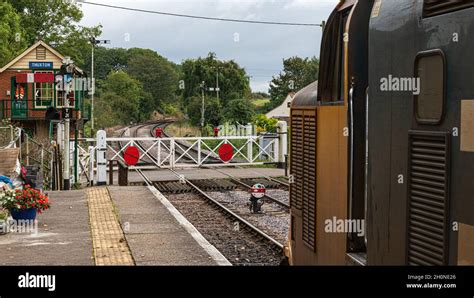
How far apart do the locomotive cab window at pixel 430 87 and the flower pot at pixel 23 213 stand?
1004 centimetres

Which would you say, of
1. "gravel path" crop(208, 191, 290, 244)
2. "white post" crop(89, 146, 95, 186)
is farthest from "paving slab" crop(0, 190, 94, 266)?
"white post" crop(89, 146, 95, 186)

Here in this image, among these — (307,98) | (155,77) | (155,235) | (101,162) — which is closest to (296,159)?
(307,98)

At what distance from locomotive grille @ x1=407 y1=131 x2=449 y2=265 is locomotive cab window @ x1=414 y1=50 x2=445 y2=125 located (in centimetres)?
11

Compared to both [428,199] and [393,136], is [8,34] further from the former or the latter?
[428,199]

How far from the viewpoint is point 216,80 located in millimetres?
61531

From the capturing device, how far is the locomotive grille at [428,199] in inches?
161

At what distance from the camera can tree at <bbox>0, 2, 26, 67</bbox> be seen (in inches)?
1660

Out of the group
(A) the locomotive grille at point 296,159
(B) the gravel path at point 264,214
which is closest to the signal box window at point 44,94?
(B) the gravel path at point 264,214

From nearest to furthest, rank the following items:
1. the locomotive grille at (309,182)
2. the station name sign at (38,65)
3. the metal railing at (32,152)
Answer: the locomotive grille at (309,182) → the metal railing at (32,152) → the station name sign at (38,65)

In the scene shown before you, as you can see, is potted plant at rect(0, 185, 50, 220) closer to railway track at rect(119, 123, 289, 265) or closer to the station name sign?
railway track at rect(119, 123, 289, 265)

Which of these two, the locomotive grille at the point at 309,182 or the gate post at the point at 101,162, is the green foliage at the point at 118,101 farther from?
the locomotive grille at the point at 309,182

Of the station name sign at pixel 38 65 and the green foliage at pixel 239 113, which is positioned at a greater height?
the station name sign at pixel 38 65

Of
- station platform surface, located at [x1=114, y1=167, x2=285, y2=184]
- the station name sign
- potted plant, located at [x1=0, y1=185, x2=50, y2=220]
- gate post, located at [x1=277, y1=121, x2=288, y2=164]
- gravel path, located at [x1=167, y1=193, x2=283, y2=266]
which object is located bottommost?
gravel path, located at [x1=167, y1=193, x2=283, y2=266]
